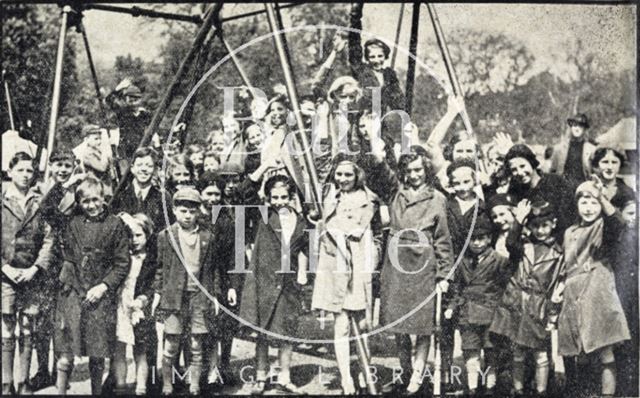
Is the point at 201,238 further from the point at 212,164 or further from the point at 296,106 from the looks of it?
the point at 296,106

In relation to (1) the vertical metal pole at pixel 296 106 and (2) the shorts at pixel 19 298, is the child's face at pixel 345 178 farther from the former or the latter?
(2) the shorts at pixel 19 298

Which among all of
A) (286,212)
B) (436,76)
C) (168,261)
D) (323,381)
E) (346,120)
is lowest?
(323,381)

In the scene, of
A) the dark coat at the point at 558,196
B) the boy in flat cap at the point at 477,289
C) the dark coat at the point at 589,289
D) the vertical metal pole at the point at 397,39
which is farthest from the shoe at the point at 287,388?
the vertical metal pole at the point at 397,39

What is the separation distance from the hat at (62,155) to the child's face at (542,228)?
10.9 ft

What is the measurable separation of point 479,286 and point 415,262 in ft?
1.58

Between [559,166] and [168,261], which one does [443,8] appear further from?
[168,261]

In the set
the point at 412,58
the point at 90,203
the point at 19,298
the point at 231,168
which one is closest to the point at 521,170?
the point at 412,58

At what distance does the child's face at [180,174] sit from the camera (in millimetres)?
5520

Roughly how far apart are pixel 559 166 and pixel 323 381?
2315 mm

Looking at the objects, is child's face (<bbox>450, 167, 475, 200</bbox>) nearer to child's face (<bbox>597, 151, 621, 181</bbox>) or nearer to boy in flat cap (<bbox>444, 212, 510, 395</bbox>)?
boy in flat cap (<bbox>444, 212, 510, 395</bbox>)

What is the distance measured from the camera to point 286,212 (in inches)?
213

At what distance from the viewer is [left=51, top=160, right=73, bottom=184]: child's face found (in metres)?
5.54

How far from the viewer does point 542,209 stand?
217 inches

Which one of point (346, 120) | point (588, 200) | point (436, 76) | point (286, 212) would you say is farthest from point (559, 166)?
point (286, 212)
